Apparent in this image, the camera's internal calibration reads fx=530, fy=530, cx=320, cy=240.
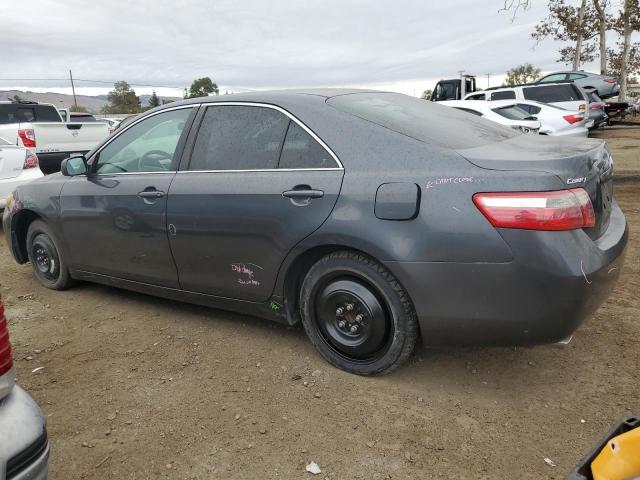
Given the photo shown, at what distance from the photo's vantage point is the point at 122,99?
236 ft

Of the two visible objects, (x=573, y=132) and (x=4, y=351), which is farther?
(x=573, y=132)

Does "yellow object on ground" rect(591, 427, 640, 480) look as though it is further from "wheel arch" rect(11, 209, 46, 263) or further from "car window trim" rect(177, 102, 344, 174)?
"wheel arch" rect(11, 209, 46, 263)

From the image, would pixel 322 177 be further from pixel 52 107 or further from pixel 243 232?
pixel 52 107

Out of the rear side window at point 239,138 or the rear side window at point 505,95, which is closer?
the rear side window at point 239,138

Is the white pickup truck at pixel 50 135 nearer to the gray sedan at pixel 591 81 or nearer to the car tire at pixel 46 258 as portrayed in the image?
the car tire at pixel 46 258

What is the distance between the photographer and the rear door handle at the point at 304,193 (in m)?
2.89

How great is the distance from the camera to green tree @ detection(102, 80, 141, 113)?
7136cm

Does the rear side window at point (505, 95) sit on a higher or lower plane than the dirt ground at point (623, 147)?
higher

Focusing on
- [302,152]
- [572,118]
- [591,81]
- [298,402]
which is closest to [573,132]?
[572,118]

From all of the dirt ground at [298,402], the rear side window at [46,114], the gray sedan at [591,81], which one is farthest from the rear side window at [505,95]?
the dirt ground at [298,402]

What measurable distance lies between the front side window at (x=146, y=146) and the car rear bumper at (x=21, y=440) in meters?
2.11

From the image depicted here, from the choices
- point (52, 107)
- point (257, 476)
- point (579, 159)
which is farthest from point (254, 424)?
point (52, 107)

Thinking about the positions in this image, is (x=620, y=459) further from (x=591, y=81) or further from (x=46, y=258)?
(x=591, y=81)

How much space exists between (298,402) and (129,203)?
188cm
